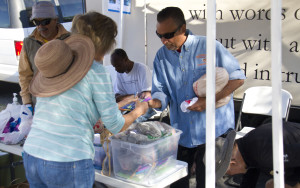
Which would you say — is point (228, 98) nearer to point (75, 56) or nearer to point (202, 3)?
point (75, 56)

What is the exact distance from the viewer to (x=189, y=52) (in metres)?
2.21

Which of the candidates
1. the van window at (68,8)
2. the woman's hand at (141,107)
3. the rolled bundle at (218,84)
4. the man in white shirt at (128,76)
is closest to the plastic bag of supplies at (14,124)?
the woman's hand at (141,107)

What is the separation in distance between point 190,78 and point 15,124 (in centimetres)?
131

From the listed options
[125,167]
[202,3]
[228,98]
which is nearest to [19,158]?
[125,167]

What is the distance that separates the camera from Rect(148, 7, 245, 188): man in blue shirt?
7.00ft

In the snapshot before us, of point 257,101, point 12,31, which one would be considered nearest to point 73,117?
point 257,101

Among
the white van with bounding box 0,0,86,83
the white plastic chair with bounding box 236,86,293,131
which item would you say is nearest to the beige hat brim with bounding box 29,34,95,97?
the white plastic chair with bounding box 236,86,293,131

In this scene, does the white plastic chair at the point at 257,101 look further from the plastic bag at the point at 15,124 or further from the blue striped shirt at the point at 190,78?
the plastic bag at the point at 15,124

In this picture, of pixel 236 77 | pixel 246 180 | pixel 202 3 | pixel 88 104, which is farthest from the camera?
pixel 202 3

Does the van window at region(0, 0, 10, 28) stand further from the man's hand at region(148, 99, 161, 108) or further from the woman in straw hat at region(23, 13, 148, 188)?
the woman in straw hat at region(23, 13, 148, 188)

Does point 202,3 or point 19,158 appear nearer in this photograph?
point 19,158

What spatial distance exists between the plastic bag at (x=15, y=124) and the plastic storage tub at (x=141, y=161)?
79cm

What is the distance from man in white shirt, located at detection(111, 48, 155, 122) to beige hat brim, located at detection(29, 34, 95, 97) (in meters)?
2.01

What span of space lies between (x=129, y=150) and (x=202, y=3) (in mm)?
2576
